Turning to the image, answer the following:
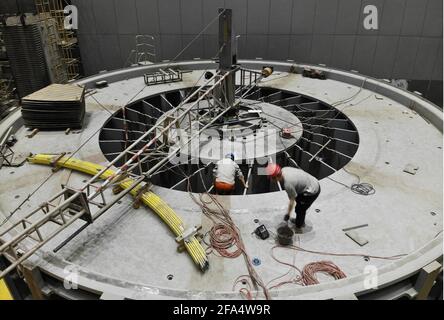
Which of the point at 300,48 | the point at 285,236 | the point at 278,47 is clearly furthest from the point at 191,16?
the point at 285,236

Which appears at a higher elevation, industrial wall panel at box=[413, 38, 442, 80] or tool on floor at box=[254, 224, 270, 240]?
industrial wall panel at box=[413, 38, 442, 80]

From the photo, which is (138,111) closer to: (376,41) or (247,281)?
(247,281)

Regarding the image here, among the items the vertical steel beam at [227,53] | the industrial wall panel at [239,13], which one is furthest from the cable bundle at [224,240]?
the industrial wall panel at [239,13]

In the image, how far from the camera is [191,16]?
13789mm

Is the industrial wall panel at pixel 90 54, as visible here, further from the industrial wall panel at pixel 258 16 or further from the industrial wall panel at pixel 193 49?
the industrial wall panel at pixel 258 16

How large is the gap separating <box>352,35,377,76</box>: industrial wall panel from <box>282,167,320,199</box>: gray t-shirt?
10212 mm

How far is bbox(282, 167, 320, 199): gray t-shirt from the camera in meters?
5.85

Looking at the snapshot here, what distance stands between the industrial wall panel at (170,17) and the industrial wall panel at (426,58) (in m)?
9.96

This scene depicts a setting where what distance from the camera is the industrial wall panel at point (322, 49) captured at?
13852 mm

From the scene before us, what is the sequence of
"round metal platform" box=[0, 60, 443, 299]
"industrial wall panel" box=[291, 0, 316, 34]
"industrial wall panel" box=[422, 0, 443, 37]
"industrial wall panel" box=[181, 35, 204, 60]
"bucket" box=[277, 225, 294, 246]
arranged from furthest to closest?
"industrial wall panel" box=[181, 35, 204, 60] → "industrial wall panel" box=[291, 0, 316, 34] → "industrial wall panel" box=[422, 0, 443, 37] → "bucket" box=[277, 225, 294, 246] → "round metal platform" box=[0, 60, 443, 299]

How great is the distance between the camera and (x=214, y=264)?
547 cm

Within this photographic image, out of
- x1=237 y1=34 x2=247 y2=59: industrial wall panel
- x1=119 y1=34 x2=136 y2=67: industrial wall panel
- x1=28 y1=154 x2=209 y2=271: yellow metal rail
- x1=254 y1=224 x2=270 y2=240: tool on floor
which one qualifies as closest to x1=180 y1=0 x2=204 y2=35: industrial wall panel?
x1=237 y1=34 x2=247 y2=59: industrial wall panel

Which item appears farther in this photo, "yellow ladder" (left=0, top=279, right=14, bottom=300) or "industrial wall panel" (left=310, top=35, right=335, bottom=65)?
"industrial wall panel" (left=310, top=35, right=335, bottom=65)

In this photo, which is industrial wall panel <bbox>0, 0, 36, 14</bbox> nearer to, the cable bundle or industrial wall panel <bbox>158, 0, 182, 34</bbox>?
industrial wall panel <bbox>158, 0, 182, 34</bbox>
